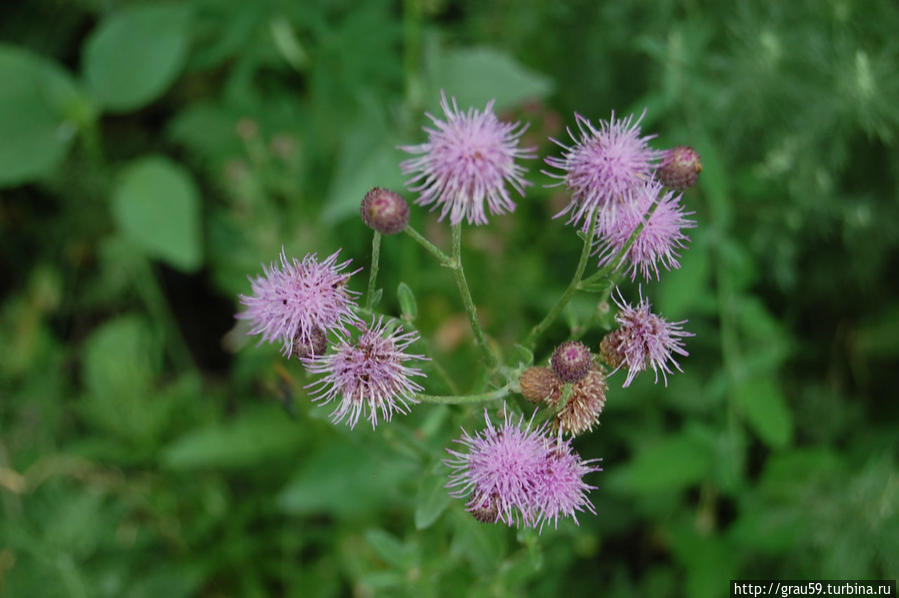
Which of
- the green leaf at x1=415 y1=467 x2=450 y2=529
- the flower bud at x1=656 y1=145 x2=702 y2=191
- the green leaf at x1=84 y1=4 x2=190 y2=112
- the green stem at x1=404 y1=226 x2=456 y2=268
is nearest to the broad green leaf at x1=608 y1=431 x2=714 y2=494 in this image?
the green leaf at x1=415 y1=467 x2=450 y2=529

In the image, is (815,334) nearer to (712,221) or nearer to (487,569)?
(712,221)

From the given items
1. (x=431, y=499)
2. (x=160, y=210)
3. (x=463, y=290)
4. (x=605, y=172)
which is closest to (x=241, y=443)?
(x=160, y=210)

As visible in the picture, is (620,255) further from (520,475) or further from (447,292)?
(447,292)

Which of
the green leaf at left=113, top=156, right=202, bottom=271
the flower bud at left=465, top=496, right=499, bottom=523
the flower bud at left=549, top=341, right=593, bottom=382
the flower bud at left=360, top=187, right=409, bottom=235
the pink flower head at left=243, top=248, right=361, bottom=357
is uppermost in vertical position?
the green leaf at left=113, top=156, right=202, bottom=271

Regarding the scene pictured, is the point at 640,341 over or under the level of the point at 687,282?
under

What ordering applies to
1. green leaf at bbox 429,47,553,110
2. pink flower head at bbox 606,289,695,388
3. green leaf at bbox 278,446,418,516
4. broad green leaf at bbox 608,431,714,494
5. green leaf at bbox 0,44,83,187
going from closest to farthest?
1. pink flower head at bbox 606,289,695,388
2. broad green leaf at bbox 608,431,714,494
3. green leaf at bbox 278,446,418,516
4. green leaf at bbox 429,47,553,110
5. green leaf at bbox 0,44,83,187

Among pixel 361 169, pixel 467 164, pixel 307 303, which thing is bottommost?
pixel 307 303

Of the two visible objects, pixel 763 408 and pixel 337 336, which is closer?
pixel 337 336

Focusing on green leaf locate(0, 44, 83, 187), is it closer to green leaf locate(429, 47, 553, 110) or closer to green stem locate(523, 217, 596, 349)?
green leaf locate(429, 47, 553, 110)

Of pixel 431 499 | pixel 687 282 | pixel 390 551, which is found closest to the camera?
pixel 431 499
